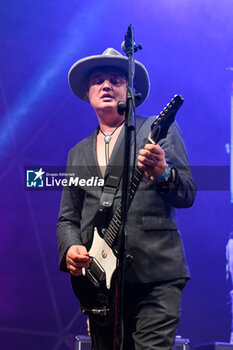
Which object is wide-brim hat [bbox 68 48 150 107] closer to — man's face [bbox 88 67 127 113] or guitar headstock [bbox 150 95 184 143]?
man's face [bbox 88 67 127 113]

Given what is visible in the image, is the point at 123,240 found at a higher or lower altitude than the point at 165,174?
lower

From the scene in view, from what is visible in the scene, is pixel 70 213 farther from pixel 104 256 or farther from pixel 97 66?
pixel 97 66

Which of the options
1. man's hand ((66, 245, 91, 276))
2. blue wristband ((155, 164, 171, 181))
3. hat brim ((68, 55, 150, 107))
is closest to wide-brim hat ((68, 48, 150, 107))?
hat brim ((68, 55, 150, 107))

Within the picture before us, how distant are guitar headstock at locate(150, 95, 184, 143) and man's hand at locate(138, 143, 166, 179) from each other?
16cm

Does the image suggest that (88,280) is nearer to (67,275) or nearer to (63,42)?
(67,275)

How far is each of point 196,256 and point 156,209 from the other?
1964 mm

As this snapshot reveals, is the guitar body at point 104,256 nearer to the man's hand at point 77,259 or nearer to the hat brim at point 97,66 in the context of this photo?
the man's hand at point 77,259

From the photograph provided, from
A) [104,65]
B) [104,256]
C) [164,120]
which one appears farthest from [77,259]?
[104,65]

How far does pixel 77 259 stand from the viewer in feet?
7.43

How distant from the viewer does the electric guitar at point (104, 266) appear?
2.09 m

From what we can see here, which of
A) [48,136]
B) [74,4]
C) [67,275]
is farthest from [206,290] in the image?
[74,4]

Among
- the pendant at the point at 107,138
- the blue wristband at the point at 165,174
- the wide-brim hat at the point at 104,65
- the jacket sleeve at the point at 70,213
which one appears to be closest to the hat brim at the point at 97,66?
the wide-brim hat at the point at 104,65

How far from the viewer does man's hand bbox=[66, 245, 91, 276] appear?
7.42 feet

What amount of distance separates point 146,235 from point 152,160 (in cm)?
42
